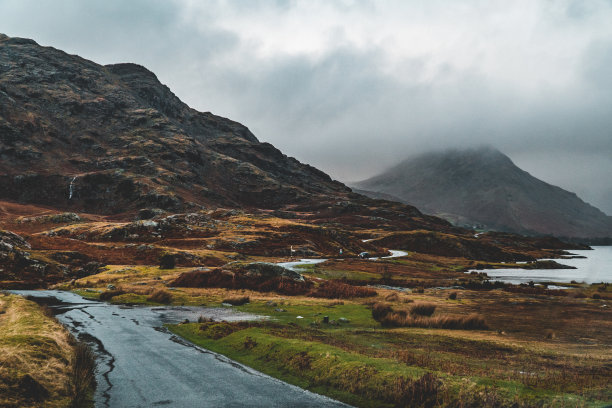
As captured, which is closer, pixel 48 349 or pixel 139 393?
pixel 139 393

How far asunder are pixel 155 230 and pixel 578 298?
369 ft

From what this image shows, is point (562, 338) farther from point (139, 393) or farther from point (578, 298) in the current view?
point (578, 298)

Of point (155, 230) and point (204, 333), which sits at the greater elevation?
point (155, 230)

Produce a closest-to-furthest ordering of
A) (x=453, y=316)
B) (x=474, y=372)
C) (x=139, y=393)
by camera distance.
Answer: (x=139, y=393)
(x=474, y=372)
(x=453, y=316)

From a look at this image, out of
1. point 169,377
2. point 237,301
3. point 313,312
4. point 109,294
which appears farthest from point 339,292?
point 169,377

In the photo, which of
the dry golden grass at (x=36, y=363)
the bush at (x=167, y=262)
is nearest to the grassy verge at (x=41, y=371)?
the dry golden grass at (x=36, y=363)

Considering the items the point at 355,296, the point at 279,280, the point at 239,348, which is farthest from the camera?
the point at 279,280

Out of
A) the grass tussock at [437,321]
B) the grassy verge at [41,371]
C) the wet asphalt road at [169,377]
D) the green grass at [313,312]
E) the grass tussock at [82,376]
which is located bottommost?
the green grass at [313,312]

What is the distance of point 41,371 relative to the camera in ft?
43.1

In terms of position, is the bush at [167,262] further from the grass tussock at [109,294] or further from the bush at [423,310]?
the bush at [423,310]

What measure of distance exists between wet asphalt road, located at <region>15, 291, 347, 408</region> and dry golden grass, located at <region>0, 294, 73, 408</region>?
145cm

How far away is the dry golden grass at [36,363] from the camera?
11.4 metres

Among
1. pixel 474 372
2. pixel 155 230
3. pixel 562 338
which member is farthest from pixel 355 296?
pixel 155 230

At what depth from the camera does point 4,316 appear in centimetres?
2491
